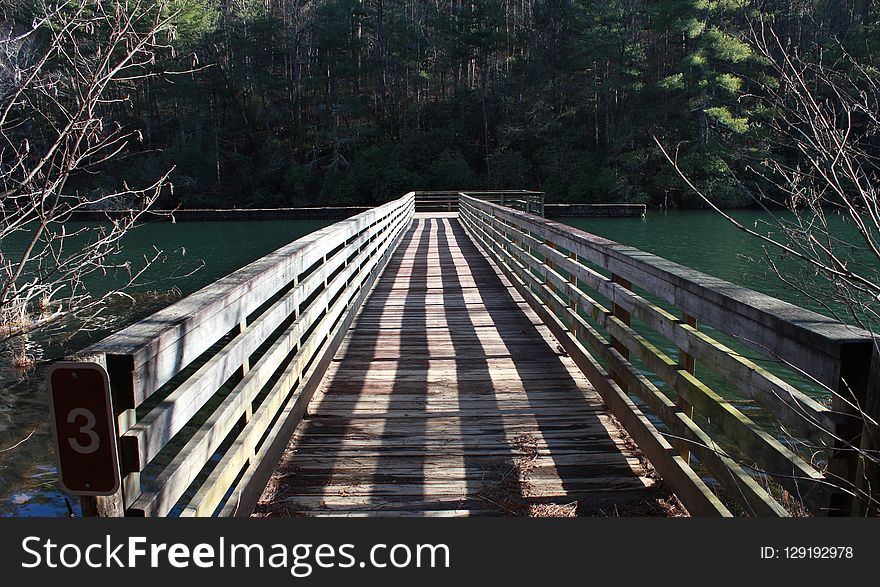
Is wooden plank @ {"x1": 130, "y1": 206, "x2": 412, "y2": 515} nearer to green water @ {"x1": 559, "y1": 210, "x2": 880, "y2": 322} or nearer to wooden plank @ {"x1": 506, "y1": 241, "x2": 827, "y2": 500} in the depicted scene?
wooden plank @ {"x1": 506, "y1": 241, "x2": 827, "y2": 500}

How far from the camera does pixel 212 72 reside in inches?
2114

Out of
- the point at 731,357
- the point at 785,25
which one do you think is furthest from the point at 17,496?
the point at 785,25

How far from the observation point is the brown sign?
1.78 m

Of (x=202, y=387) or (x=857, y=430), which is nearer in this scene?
(x=857, y=430)

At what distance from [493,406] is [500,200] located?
81.3ft

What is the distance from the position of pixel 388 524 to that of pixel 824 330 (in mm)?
1524

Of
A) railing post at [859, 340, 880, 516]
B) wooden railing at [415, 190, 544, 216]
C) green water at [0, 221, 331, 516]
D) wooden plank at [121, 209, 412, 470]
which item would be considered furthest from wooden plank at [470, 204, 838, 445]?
wooden railing at [415, 190, 544, 216]

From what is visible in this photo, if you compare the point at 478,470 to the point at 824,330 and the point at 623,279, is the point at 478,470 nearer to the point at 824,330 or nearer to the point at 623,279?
the point at 623,279

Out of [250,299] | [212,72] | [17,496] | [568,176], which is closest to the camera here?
[250,299]

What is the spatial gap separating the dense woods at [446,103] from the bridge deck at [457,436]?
37800 millimetres

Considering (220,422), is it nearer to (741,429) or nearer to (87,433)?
(87,433)

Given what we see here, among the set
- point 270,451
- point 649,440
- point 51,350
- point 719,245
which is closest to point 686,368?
point 649,440

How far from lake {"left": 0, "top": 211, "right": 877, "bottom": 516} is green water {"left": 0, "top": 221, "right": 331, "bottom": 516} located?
12 mm

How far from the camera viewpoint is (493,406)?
443cm
